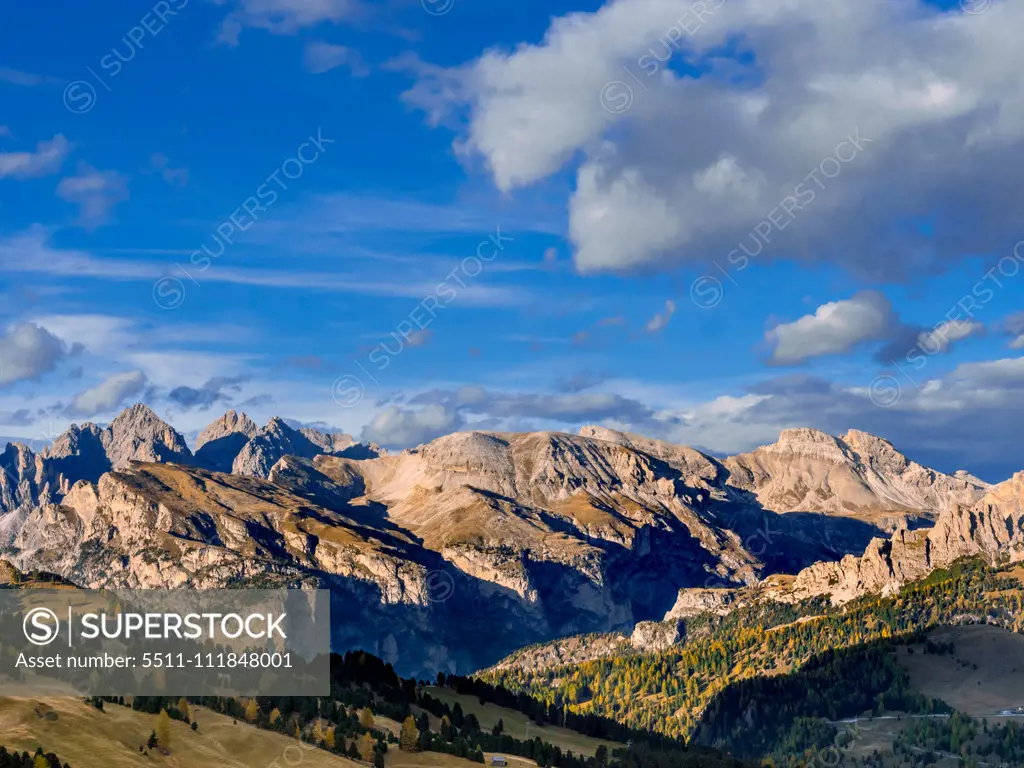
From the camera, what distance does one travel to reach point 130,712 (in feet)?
646

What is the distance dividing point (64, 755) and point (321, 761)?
48.4 m

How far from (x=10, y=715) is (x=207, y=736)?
3808 cm

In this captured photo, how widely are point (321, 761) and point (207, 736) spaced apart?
20.9 metres

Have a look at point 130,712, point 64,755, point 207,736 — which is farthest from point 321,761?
point 64,755

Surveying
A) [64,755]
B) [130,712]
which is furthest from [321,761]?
[64,755]

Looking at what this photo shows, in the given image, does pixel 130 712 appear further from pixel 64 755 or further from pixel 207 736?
pixel 64 755

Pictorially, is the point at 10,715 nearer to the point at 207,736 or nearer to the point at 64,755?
the point at 64,755

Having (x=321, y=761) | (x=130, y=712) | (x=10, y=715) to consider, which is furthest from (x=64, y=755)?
(x=321, y=761)

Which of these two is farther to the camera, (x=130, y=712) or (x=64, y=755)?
(x=130, y=712)

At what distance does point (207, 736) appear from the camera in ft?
656

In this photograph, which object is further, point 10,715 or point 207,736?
point 207,736

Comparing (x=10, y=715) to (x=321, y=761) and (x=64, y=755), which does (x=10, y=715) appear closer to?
(x=64, y=755)

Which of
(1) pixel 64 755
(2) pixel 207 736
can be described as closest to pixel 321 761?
(2) pixel 207 736

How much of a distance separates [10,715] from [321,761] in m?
52.3
